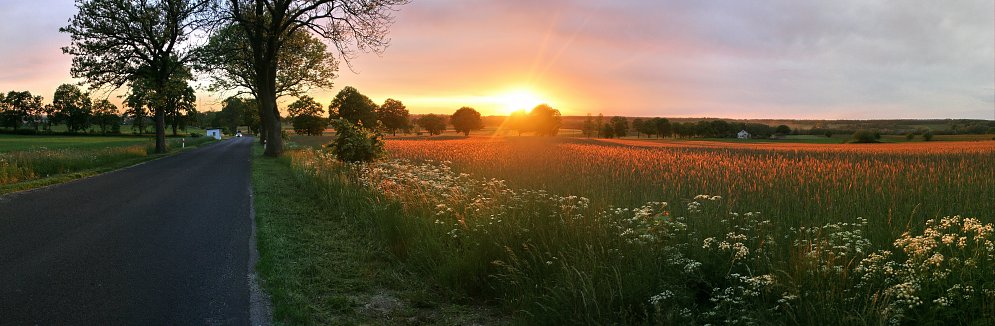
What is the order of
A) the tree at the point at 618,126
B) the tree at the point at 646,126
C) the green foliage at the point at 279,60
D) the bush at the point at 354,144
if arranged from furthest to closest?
the tree at the point at 618,126 < the tree at the point at 646,126 < the green foliage at the point at 279,60 < the bush at the point at 354,144

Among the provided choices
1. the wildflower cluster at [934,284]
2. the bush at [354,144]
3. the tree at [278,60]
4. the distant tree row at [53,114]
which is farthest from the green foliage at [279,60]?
the distant tree row at [53,114]

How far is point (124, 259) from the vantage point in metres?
→ 7.04

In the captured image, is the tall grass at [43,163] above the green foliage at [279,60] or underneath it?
underneath

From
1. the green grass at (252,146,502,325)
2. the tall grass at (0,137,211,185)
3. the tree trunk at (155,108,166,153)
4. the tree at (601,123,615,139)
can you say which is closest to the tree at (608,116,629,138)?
the tree at (601,123,615,139)

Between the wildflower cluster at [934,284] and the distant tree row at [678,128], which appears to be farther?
the distant tree row at [678,128]

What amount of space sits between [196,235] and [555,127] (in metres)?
109

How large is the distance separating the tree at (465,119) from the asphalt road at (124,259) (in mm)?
106187

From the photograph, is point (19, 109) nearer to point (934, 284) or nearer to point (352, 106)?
point (352, 106)

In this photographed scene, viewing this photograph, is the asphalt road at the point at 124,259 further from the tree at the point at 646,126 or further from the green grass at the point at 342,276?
the tree at the point at 646,126

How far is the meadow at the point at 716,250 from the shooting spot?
3.90m

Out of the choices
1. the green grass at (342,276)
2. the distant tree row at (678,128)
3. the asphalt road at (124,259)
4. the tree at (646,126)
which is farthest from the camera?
the tree at (646,126)

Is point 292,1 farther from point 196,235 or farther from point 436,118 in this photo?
point 436,118

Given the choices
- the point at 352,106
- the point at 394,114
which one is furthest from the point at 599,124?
the point at 352,106

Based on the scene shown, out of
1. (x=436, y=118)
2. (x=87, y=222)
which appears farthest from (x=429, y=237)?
(x=436, y=118)
